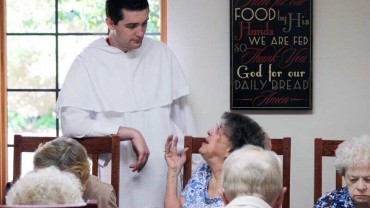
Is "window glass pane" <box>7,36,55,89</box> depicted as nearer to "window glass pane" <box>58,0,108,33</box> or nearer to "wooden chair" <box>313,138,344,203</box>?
"window glass pane" <box>58,0,108,33</box>

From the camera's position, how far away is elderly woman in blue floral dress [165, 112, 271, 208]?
11.5 feet

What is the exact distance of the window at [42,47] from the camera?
15.3 feet

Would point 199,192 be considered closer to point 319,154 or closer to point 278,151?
point 278,151

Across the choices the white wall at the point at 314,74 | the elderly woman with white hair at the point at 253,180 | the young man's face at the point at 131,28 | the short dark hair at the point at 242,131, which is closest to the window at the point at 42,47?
the white wall at the point at 314,74

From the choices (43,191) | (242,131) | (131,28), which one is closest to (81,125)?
(131,28)

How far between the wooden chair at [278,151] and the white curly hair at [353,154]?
1.33 ft

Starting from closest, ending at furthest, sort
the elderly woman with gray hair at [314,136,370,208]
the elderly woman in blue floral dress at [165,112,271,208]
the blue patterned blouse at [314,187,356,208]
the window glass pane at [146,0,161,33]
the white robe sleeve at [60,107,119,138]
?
A: 1. the elderly woman with gray hair at [314,136,370,208]
2. the blue patterned blouse at [314,187,356,208]
3. the elderly woman in blue floral dress at [165,112,271,208]
4. the white robe sleeve at [60,107,119,138]
5. the window glass pane at [146,0,161,33]

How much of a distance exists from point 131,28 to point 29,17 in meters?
0.99

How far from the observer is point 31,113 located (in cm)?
474

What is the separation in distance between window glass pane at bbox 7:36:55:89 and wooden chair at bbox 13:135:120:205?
2.93 ft

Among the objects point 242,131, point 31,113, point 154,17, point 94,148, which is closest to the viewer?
point 242,131

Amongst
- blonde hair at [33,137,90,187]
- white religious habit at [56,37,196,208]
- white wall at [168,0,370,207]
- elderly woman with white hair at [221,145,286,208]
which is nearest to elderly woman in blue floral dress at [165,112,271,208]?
white religious habit at [56,37,196,208]

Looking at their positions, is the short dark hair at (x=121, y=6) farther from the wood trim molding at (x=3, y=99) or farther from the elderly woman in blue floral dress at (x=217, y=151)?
the wood trim molding at (x=3, y=99)

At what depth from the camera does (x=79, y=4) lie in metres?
4.68
